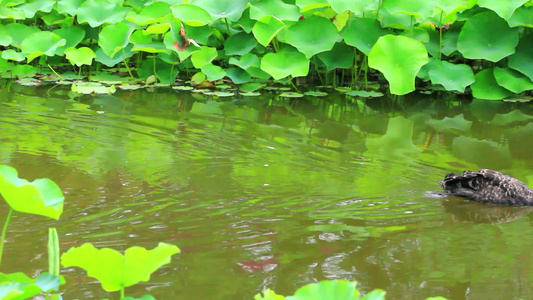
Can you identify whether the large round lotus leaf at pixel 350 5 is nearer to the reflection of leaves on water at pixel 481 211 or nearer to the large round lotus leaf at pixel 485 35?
the large round lotus leaf at pixel 485 35

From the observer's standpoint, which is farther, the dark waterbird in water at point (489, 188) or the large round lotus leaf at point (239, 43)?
the large round lotus leaf at point (239, 43)

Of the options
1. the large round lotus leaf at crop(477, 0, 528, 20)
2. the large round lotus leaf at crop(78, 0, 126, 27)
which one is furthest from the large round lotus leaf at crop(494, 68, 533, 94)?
the large round lotus leaf at crop(78, 0, 126, 27)

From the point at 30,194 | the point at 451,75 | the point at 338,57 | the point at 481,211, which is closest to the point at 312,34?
the point at 338,57

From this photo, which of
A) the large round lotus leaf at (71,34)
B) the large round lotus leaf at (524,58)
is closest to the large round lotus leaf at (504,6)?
the large round lotus leaf at (524,58)

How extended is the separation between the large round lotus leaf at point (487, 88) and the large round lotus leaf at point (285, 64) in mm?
1786

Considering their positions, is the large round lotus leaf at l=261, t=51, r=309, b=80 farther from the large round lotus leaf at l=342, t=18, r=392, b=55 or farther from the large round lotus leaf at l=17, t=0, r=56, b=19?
the large round lotus leaf at l=17, t=0, r=56, b=19

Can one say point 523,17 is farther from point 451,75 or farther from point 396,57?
point 396,57

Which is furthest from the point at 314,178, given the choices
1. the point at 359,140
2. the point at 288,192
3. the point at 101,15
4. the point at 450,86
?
the point at 101,15

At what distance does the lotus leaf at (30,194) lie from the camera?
1937 millimetres

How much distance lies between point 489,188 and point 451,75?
122 inches

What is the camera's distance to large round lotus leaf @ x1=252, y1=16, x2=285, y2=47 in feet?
23.9

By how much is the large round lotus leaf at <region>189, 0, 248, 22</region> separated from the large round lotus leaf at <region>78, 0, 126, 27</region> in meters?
0.85

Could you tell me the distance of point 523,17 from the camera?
7.31m

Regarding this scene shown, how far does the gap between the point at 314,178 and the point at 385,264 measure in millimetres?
1391
